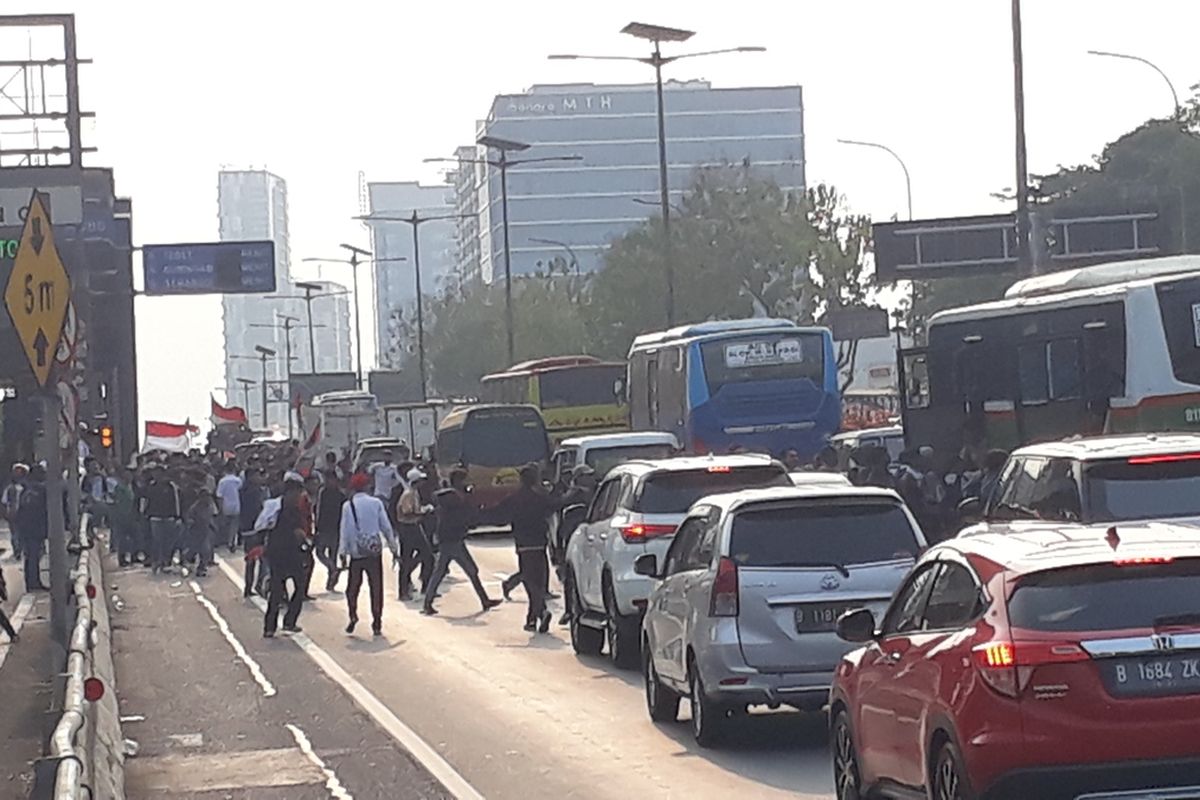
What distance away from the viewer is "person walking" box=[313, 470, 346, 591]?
97.4ft

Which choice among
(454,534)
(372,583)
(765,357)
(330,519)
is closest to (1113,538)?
(372,583)

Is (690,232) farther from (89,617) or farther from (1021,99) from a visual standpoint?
(89,617)

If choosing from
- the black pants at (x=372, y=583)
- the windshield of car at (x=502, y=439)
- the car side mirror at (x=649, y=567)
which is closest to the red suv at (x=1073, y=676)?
the car side mirror at (x=649, y=567)

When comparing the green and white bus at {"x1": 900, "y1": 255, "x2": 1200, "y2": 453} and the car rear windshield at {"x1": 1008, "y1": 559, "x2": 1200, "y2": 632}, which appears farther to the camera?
the green and white bus at {"x1": 900, "y1": 255, "x2": 1200, "y2": 453}

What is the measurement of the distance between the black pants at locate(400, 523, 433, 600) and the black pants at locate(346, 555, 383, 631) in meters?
3.18

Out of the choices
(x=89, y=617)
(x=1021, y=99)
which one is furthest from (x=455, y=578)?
(x=89, y=617)

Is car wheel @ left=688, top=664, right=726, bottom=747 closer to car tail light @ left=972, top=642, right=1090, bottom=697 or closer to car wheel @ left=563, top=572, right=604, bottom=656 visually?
car tail light @ left=972, top=642, right=1090, bottom=697

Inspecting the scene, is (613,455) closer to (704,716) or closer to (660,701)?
(660,701)

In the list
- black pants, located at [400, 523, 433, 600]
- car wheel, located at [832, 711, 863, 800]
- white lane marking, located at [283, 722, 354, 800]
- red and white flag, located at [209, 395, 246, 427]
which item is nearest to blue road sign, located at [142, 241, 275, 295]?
red and white flag, located at [209, 395, 246, 427]

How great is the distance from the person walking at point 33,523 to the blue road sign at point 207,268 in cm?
2293

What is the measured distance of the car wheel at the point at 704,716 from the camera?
1471 centimetres

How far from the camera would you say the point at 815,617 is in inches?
573

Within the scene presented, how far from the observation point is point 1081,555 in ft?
29.7

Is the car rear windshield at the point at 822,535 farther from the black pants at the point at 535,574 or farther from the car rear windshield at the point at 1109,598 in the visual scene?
the black pants at the point at 535,574
